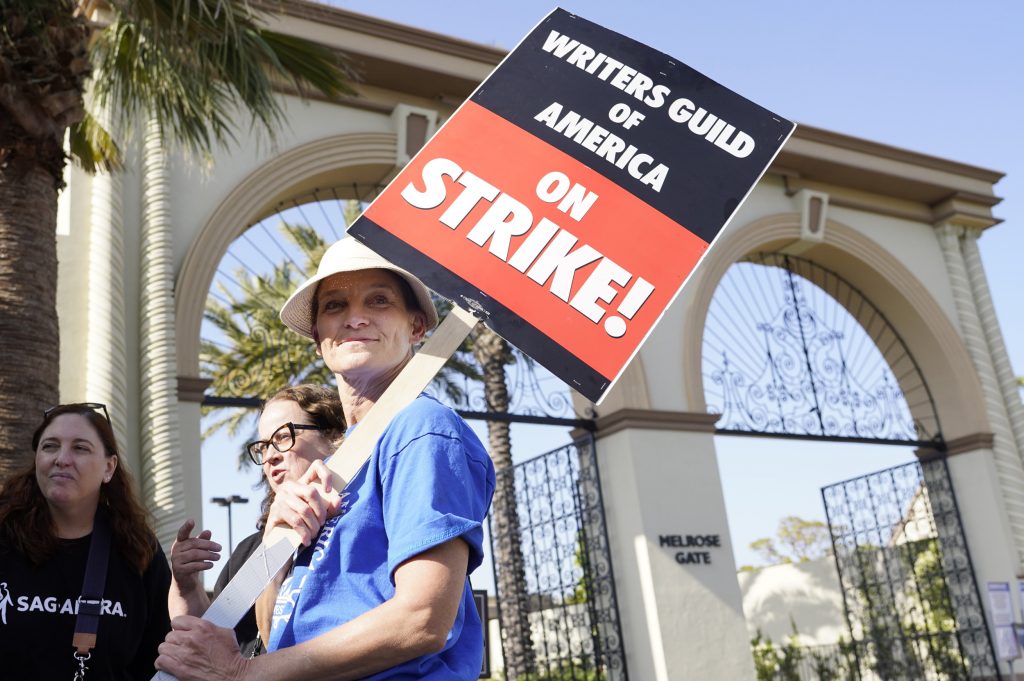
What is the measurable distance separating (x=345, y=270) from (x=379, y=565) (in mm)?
626

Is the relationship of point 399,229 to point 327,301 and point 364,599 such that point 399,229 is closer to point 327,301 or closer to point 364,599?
point 327,301

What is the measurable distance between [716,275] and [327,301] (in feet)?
33.8

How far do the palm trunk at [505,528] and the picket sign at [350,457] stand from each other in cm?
938

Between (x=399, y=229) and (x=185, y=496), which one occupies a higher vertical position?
(x=185, y=496)

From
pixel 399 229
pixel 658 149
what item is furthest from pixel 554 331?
pixel 658 149

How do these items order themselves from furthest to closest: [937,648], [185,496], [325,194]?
[937,648]
[325,194]
[185,496]

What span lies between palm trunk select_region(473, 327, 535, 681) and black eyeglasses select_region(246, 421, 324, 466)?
841cm

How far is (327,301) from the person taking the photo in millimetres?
2105

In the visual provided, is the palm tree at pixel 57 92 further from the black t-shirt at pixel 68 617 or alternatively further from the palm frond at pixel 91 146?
the black t-shirt at pixel 68 617

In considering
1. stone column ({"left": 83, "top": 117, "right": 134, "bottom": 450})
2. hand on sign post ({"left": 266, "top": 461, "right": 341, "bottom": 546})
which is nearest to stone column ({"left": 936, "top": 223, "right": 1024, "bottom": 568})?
stone column ({"left": 83, "top": 117, "right": 134, "bottom": 450})

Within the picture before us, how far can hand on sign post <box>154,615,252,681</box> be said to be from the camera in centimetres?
166

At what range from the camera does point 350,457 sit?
1.84 m

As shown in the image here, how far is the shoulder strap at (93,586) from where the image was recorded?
2660 mm

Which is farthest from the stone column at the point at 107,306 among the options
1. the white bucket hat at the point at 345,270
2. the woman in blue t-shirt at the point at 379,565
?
the woman in blue t-shirt at the point at 379,565
